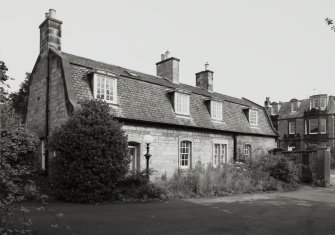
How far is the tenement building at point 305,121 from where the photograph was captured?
42625mm

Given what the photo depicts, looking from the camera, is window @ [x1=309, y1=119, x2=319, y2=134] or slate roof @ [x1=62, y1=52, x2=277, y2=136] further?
window @ [x1=309, y1=119, x2=319, y2=134]

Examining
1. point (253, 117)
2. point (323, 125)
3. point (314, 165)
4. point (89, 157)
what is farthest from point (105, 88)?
point (323, 125)

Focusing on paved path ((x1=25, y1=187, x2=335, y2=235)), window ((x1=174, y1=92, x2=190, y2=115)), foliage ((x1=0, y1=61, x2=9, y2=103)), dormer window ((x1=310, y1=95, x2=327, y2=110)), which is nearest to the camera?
foliage ((x1=0, y1=61, x2=9, y2=103))

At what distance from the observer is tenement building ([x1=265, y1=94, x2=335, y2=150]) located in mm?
42625

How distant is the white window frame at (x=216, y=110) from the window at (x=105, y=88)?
8.04 meters

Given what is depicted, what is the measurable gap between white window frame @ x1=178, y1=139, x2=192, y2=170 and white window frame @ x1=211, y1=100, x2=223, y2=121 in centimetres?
329

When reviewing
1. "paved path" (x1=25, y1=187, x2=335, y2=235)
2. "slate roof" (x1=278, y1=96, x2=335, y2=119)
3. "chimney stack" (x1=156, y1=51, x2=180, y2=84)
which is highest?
"chimney stack" (x1=156, y1=51, x2=180, y2=84)

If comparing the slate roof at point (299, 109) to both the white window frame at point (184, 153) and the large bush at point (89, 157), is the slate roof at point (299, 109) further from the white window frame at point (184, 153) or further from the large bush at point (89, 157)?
the large bush at point (89, 157)

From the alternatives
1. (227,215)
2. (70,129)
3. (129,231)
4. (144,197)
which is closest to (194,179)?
(144,197)

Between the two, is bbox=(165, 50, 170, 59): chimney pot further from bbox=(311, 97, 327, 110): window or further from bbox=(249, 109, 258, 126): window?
bbox=(311, 97, 327, 110): window

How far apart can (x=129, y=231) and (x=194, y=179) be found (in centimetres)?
765

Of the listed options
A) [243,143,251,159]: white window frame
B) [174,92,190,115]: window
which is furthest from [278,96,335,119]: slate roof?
[174,92,190,115]: window

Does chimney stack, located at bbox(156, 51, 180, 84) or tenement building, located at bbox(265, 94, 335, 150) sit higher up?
chimney stack, located at bbox(156, 51, 180, 84)

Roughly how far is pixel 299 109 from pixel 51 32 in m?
40.2
